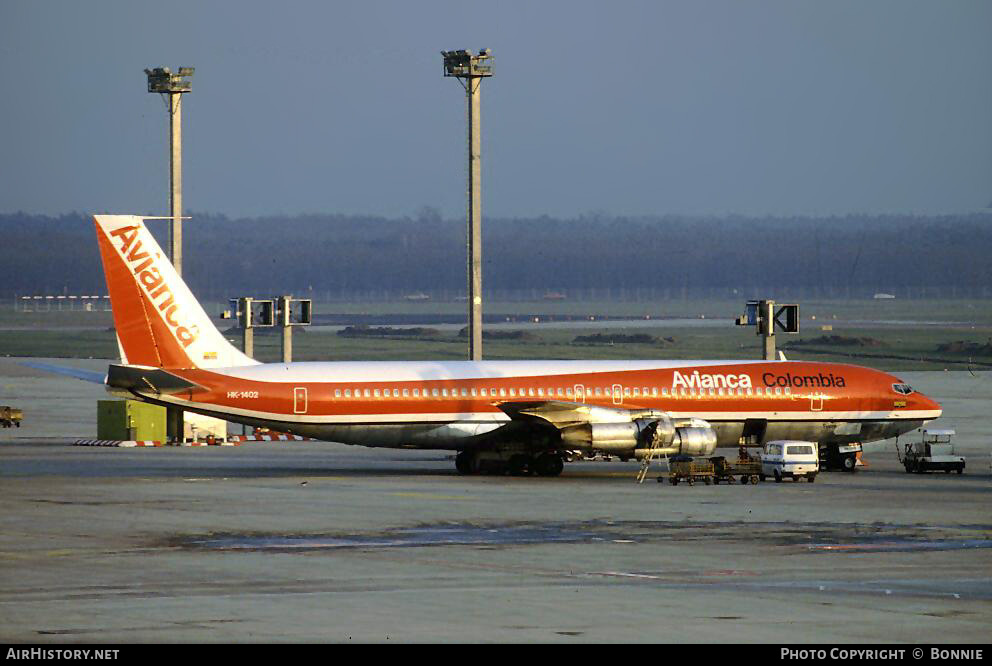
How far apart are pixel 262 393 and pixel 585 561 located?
79.8ft

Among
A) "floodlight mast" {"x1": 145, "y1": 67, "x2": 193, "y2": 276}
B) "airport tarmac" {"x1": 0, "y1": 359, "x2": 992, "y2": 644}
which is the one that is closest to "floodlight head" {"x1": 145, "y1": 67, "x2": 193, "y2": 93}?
"floodlight mast" {"x1": 145, "y1": 67, "x2": 193, "y2": 276}

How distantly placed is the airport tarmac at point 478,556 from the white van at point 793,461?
937 mm

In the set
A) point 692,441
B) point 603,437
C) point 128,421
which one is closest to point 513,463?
point 603,437

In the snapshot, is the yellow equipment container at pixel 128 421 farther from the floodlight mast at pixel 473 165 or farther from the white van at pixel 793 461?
the white van at pixel 793 461

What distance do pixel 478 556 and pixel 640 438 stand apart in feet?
74.7

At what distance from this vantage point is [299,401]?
2213 inches

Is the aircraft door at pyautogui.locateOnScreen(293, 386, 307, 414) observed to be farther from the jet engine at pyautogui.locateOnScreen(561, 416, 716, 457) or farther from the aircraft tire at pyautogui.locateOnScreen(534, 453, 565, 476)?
the jet engine at pyautogui.locateOnScreen(561, 416, 716, 457)

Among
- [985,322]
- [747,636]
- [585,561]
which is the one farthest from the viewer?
[985,322]

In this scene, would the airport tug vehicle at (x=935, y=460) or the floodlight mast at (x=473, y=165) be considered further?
the floodlight mast at (x=473, y=165)

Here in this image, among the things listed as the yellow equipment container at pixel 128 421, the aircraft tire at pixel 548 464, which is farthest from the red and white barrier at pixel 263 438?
the aircraft tire at pixel 548 464

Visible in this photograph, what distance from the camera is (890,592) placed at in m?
29.1

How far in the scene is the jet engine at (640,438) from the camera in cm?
5644

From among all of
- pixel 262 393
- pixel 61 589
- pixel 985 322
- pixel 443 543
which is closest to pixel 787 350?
pixel 985 322
